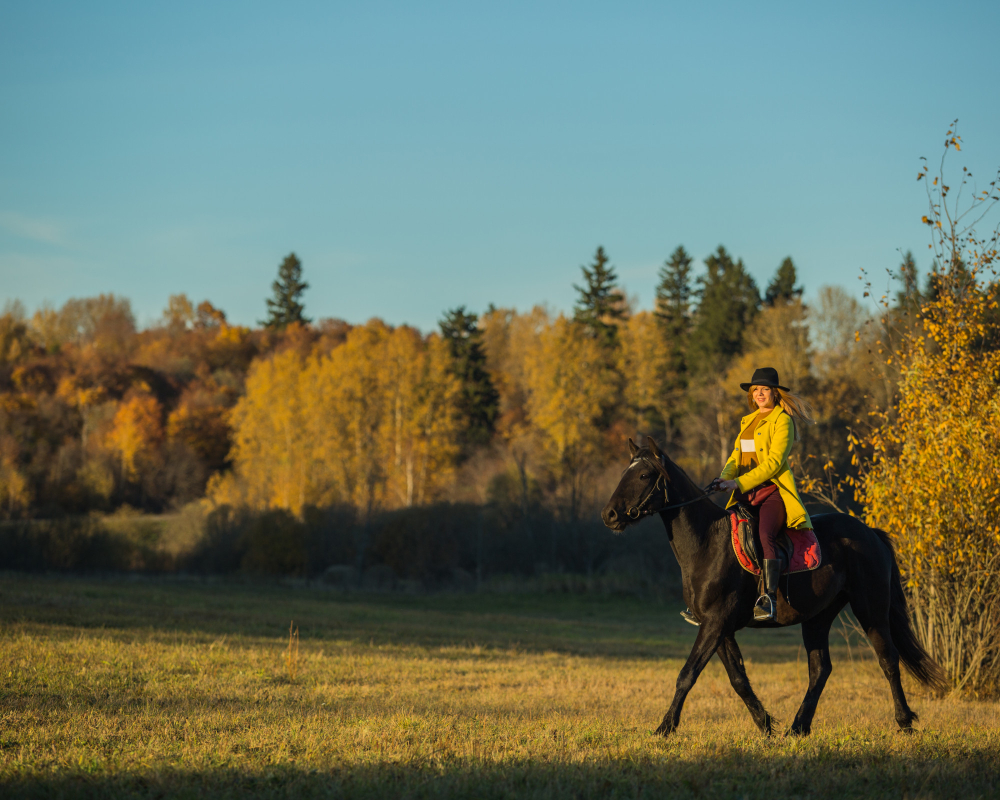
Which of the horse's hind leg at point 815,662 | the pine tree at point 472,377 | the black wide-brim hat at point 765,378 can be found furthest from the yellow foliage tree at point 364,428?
Result: the black wide-brim hat at point 765,378

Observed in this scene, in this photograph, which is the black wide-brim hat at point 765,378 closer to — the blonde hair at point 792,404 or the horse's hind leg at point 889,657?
the blonde hair at point 792,404

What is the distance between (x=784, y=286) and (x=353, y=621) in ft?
201

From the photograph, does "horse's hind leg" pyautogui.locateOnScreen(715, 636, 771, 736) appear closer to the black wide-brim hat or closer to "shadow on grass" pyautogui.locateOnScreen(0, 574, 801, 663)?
the black wide-brim hat

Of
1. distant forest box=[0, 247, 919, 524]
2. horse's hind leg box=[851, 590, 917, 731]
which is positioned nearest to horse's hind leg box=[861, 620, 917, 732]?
horse's hind leg box=[851, 590, 917, 731]

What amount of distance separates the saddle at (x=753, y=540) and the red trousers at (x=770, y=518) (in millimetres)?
44

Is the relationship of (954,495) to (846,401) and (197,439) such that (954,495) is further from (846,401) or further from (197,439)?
(197,439)

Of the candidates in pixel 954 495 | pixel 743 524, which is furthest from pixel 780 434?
pixel 954 495

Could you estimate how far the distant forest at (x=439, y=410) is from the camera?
163 ft

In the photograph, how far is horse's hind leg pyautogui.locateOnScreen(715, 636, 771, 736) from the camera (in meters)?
6.94

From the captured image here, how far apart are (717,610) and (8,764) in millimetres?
5368

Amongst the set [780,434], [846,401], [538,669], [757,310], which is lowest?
[538,669]

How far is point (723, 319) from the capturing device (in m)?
62.0

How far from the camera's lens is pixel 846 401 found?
42.6 metres

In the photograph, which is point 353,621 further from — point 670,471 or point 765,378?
point 765,378
